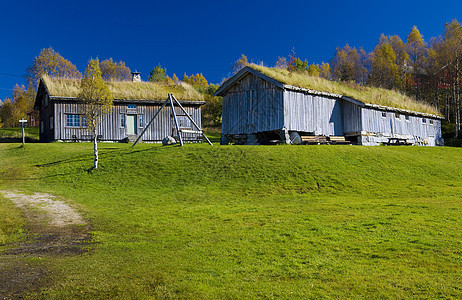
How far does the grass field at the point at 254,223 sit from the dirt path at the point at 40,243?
0.34 meters

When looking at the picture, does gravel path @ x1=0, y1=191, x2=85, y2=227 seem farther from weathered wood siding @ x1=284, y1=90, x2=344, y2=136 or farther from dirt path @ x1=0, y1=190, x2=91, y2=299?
weathered wood siding @ x1=284, y1=90, x2=344, y2=136

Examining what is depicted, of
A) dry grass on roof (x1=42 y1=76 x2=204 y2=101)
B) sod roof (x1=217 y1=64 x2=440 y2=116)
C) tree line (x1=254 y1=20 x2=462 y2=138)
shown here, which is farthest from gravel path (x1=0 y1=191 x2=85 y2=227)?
tree line (x1=254 y1=20 x2=462 y2=138)

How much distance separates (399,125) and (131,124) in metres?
29.4

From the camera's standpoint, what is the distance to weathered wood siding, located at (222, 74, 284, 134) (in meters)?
→ 30.9

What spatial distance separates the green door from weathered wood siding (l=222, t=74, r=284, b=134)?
12.1 meters

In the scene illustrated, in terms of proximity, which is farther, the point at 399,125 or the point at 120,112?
the point at 120,112

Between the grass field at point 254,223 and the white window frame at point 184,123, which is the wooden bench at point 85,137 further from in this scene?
the grass field at point 254,223

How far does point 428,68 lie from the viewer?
63.1 meters

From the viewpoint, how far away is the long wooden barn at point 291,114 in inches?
1217

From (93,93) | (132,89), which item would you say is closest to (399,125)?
(132,89)

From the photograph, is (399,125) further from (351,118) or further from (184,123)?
(184,123)

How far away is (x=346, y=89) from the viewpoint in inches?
1463

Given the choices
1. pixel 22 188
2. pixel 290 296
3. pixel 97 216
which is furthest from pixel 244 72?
pixel 290 296

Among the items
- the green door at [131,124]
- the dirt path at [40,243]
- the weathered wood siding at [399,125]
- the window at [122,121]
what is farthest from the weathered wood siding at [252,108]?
the dirt path at [40,243]
